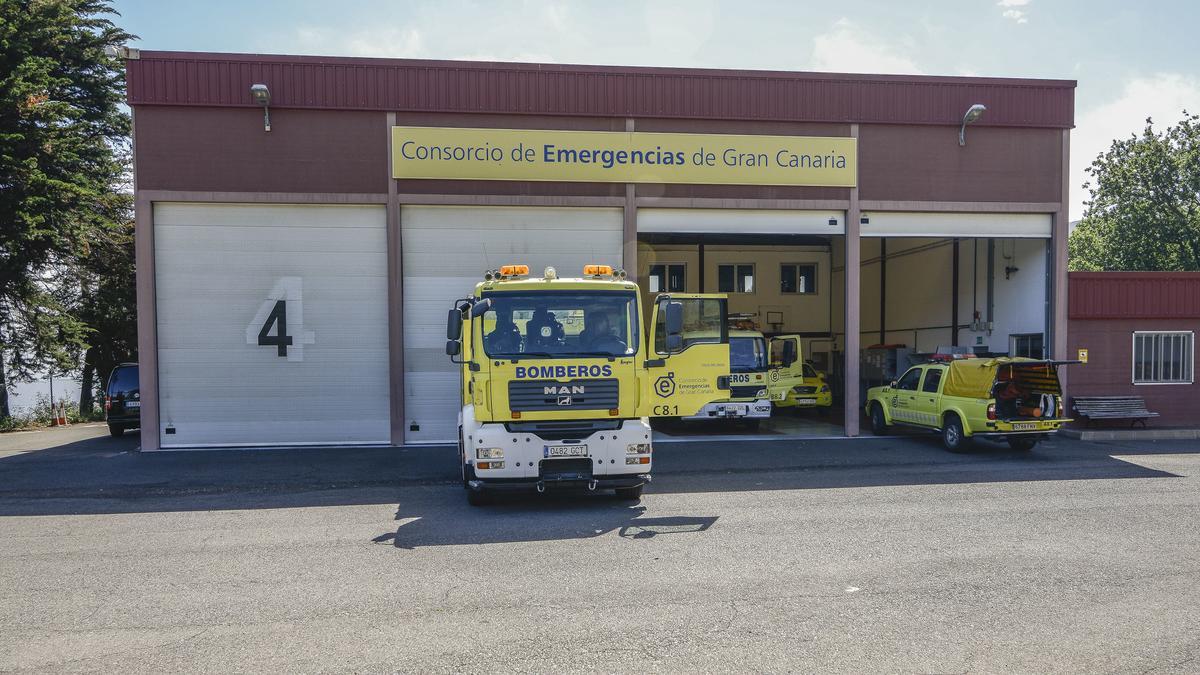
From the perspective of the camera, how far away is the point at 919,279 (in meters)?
24.7

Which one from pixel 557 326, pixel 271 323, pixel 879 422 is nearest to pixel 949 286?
pixel 879 422

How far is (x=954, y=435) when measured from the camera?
14.7 m

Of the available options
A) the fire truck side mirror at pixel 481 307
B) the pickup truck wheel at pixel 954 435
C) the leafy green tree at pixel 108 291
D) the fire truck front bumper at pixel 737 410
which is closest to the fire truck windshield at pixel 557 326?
the fire truck side mirror at pixel 481 307

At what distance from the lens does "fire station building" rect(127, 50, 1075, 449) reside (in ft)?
50.1

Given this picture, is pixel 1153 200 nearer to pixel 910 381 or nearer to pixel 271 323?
pixel 910 381

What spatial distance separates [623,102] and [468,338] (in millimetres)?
8123

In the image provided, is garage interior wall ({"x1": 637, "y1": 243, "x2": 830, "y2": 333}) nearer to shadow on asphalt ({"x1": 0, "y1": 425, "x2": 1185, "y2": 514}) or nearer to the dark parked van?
shadow on asphalt ({"x1": 0, "y1": 425, "x2": 1185, "y2": 514})

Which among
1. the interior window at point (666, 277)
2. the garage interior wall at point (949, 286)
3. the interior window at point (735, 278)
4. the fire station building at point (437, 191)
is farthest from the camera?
the interior window at point (735, 278)

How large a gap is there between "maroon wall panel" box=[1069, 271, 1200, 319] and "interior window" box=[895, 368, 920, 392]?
4.39 metres

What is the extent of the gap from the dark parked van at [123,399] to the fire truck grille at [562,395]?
13023 mm

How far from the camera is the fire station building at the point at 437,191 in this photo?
50.1 feet

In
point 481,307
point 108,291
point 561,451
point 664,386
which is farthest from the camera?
point 108,291

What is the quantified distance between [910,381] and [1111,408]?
5.16 metres

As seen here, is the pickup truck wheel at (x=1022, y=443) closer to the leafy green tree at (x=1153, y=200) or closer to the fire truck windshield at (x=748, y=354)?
the fire truck windshield at (x=748, y=354)
